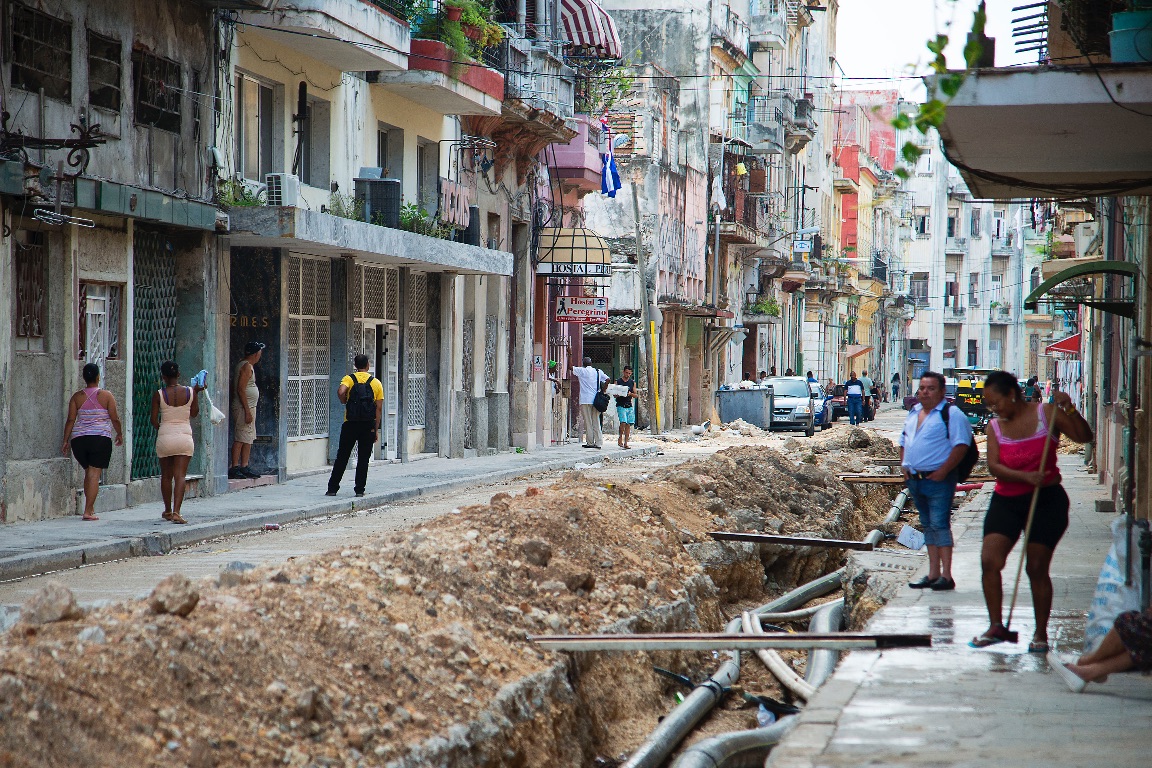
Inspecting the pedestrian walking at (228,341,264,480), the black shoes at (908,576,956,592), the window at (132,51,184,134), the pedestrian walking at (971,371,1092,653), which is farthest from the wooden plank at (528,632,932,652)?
the pedestrian walking at (228,341,264,480)

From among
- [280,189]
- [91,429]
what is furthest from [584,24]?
[91,429]

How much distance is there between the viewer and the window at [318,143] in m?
23.5

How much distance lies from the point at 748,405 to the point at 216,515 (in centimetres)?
3035

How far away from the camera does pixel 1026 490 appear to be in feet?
28.7

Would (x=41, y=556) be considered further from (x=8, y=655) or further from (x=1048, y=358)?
(x=1048, y=358)

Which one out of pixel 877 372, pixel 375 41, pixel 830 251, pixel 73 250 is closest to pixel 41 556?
pixel 73 250

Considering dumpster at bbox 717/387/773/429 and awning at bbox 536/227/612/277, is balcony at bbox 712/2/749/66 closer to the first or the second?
dumpster at bbox 717/387/773/429

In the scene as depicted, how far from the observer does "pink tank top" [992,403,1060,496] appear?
28.6 feet

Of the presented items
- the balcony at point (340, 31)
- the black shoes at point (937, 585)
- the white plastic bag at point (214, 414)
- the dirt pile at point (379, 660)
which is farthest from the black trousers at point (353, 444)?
the black shoes at point (937, 585)

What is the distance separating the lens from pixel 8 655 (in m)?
6.02

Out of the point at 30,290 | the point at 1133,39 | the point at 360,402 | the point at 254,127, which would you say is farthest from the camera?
the point at 254,127

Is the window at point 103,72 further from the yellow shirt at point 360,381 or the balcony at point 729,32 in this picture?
the balcony at point 729,32

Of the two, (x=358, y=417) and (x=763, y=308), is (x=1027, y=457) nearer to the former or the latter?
(x=358, y=417)

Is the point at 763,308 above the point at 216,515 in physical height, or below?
above
